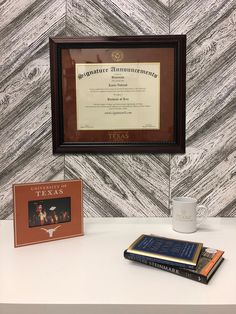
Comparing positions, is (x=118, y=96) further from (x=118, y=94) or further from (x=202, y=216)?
(x=202, y=216)

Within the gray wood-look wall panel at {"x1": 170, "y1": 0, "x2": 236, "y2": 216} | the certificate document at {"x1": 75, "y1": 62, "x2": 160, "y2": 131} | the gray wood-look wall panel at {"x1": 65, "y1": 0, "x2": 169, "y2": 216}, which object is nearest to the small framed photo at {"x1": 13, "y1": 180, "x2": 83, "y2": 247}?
the gray wood-look wall panel at {"x1": 65, "y1": 0, "x2": 169, "y2": 216}

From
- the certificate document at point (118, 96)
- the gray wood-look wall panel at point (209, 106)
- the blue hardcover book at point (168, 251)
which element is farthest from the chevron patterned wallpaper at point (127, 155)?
the blue hardcover book at point (168, 251)

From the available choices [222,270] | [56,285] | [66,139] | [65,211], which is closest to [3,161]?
[66,139]

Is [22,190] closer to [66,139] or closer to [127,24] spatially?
[66,139]

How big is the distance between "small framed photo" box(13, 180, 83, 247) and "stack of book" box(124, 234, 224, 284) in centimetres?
27

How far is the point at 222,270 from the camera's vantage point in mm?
879

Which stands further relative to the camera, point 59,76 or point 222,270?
point 59,76

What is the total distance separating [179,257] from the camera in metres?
0.87

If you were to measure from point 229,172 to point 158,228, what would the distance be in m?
0.37

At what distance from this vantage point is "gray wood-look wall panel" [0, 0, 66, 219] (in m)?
1.24

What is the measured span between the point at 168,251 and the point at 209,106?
2.04 ft

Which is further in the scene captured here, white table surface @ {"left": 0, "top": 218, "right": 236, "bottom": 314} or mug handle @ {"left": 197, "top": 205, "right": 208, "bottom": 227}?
mug handle @ {"left": 197, "top": 205, "right": 208, "bottom": 227}

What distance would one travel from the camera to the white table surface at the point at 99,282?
28.7 inches

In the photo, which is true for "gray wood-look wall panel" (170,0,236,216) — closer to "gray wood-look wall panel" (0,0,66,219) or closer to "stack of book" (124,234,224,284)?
"stack of book" (124,234,224,284)
